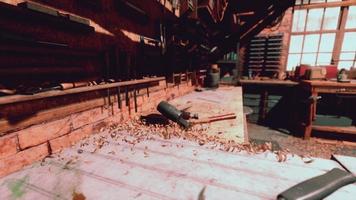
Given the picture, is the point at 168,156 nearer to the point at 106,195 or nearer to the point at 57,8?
the point at 106,195

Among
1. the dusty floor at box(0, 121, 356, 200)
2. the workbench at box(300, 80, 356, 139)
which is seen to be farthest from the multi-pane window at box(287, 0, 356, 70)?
the dusty floor at box(0, 121, 356, 200)

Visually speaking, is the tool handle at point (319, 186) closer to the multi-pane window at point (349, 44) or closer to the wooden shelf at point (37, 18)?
the wooden shelf at point (37, 18)

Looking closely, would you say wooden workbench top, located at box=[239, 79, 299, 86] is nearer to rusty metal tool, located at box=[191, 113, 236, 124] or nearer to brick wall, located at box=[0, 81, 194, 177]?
rusty metal tool, located at box=[191, 113, 236, 124]

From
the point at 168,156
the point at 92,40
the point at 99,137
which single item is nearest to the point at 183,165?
the point at 168,156

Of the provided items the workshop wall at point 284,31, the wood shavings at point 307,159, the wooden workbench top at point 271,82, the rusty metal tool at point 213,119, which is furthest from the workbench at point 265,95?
the wood shavings at point 307,159

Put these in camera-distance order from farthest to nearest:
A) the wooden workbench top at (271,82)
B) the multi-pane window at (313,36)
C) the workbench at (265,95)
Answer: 1. the multi-pane window at (313,36)
2. the workbench at (265,95)
3. the wooden workbench top at (271,82)

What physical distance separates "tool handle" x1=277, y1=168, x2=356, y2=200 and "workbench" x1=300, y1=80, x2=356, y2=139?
5389 millimetres

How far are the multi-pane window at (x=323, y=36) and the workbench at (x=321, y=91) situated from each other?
2.97 m

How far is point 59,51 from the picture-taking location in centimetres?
179

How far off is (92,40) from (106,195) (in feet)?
5.59

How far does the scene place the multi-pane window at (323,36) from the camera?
7770 mm

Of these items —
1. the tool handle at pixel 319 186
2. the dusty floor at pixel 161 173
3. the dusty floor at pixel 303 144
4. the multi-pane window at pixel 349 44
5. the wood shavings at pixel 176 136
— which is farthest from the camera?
the multi-pane window at pixel 349 44

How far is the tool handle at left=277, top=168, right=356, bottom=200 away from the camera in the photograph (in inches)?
41.7

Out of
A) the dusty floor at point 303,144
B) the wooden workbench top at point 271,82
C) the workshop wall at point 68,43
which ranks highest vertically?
the workshop wall at point 68,43
